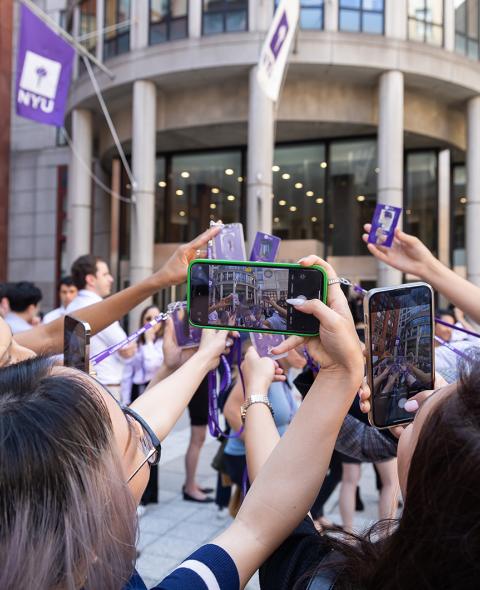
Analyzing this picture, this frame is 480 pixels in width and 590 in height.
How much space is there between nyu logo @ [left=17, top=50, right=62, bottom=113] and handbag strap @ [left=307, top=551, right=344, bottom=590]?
40.8 ft

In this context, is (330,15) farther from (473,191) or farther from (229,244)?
(229,244)

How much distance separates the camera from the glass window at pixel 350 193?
20406 mm

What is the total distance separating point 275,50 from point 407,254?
9.84 m

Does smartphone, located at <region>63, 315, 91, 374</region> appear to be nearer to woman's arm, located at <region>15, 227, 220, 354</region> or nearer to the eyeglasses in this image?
the eyeglasses

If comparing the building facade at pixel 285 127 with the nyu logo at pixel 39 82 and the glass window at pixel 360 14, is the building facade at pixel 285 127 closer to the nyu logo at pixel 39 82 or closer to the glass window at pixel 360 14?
the glass window at pixel 360 14

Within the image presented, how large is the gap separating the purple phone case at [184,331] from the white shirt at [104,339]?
1604 millimetres

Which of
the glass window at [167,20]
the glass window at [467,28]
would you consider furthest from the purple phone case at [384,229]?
the glass window at [467,28]

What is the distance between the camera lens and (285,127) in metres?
19.2

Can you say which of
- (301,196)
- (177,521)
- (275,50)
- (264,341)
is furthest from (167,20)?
(264,341)

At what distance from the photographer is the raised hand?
2129 mm

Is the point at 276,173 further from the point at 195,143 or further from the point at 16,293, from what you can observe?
the point at 16,293

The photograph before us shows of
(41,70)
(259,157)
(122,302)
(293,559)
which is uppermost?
(41,70)

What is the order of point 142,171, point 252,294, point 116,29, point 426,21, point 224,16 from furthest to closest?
point 116,29 → point 142,171 → point 426,21 → point 224,16 → point 252,294

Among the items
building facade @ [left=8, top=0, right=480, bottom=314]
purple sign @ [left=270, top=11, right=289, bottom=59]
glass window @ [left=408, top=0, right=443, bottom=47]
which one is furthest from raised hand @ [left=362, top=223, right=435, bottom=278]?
glass window @ [left=408, top=0, right=443, bottom=47]
